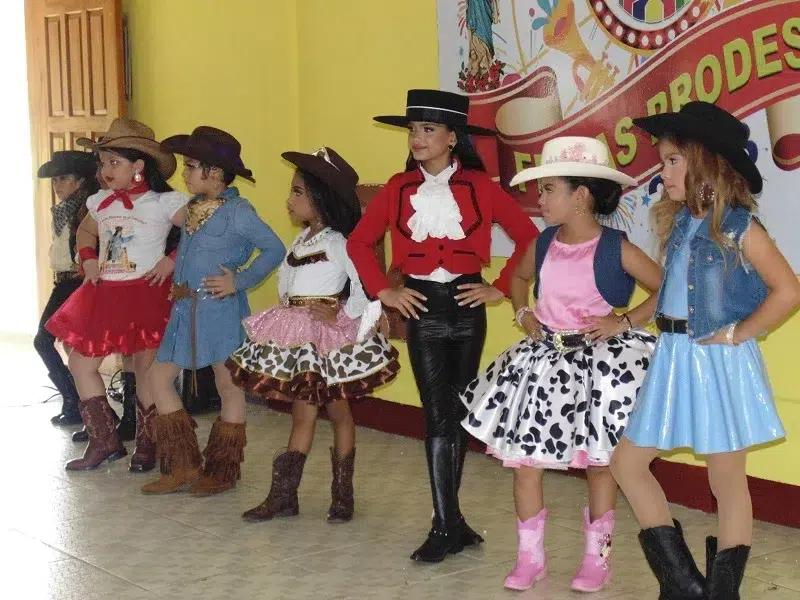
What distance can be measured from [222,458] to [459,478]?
128cm

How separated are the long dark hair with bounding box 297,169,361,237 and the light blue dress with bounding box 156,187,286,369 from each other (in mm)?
463

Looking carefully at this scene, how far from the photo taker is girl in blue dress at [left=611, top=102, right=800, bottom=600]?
3.23m

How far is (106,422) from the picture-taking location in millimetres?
5555

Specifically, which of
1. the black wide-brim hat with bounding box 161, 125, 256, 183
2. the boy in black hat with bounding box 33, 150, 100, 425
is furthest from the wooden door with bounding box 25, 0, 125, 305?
the black wide-brim hat with bounding box 161, 125, 256, 183

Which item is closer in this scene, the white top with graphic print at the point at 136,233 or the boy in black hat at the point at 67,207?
the white top with graphic print at the point at 136,233

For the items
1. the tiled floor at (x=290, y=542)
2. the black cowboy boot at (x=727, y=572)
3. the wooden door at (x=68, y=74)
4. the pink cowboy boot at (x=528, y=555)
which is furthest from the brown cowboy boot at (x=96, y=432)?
the black cowboy boot at (x=727, y=572)

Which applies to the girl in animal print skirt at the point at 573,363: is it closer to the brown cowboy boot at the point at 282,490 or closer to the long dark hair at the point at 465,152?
the long dark hair at the point at 465,152

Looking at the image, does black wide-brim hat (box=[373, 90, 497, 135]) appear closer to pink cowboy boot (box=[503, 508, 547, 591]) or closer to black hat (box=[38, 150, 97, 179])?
A: pink cowboy boot (box=[503, 508, 547, 591])

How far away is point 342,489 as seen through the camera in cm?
461

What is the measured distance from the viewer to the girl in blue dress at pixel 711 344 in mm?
3227

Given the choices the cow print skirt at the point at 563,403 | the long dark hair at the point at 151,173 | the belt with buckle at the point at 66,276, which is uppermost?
the long dark hair at the point at 151,173

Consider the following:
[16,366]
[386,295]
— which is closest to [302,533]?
[386,295]

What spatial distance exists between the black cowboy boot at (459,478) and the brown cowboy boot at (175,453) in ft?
4.50

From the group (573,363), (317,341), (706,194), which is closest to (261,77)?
(317,341)
